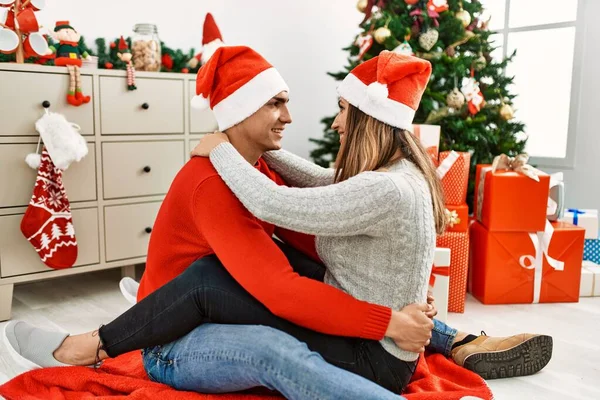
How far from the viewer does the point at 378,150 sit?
1456mm

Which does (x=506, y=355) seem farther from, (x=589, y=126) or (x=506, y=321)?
(x=589, y=126)

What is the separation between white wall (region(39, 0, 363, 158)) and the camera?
9.67ft

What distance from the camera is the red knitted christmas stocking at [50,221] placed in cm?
236

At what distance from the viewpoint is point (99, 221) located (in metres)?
2.62

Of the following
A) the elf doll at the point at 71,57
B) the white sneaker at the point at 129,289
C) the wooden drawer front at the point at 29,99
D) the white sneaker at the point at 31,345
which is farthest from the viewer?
the elf doll at the point at 71,57

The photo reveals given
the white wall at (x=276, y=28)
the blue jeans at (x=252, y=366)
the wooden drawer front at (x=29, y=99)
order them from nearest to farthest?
the blue jeans at (x=252, y=366), the wooden drawer front at (x=29, y=99), the white wall at (x=276, y=28)

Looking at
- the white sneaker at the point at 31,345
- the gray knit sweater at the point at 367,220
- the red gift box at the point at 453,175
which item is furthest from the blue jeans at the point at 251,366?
the red gift box at the point at 453,175

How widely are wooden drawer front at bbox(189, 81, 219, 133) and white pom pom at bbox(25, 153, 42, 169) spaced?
2.49 ft

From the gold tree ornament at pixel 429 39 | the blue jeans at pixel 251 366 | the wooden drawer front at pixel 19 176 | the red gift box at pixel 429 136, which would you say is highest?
the gold tree ornament at pixel 429 39

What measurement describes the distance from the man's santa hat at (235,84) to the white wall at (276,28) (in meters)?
1.57

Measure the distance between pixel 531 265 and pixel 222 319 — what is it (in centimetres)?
170

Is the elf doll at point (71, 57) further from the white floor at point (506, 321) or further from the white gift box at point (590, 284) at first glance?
the white gift box at point (590, 284)

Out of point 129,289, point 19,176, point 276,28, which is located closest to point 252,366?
point 129,289

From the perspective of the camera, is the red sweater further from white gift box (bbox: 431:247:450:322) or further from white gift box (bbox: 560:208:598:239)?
white gift box (bbox: 560:208:598:239)
